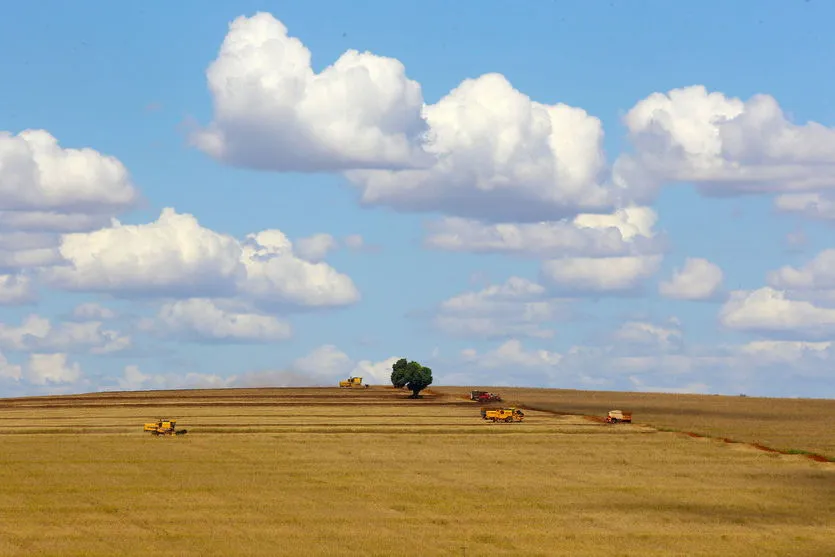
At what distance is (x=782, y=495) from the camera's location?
75.1m

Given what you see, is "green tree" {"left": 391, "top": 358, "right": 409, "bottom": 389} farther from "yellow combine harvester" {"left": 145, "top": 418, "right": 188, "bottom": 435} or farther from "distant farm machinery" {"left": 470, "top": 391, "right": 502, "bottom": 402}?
"yellow combine harvester" {"left": 145, "top": 418, "right": 188, "bottom": 435}

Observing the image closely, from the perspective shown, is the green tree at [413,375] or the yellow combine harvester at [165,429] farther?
the green tree at [413,375]

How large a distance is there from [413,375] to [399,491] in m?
104

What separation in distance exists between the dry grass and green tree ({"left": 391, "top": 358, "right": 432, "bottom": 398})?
12.9 meters

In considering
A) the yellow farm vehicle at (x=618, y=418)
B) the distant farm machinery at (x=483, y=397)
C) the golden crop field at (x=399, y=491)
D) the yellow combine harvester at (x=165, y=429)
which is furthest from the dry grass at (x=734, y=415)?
the yellow combine harvester at (x=165, y=429)

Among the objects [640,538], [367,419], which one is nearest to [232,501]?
[640,538]

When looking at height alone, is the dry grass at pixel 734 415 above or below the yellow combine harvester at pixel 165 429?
above

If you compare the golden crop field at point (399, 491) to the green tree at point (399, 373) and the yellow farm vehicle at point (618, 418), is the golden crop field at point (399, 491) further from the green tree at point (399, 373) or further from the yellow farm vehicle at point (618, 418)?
the green tree at point (399, 373)

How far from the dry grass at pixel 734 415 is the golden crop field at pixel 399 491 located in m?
7.70

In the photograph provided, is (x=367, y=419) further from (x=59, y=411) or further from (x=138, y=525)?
(x=138, y=525)

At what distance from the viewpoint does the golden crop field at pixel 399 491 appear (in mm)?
57406

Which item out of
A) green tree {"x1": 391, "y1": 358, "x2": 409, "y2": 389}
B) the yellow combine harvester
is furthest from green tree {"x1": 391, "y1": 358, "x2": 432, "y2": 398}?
the yellow combine harvester

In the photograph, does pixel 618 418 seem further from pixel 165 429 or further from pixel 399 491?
pixel 399 491

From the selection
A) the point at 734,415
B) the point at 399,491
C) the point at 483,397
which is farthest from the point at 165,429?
the point at 734,415
